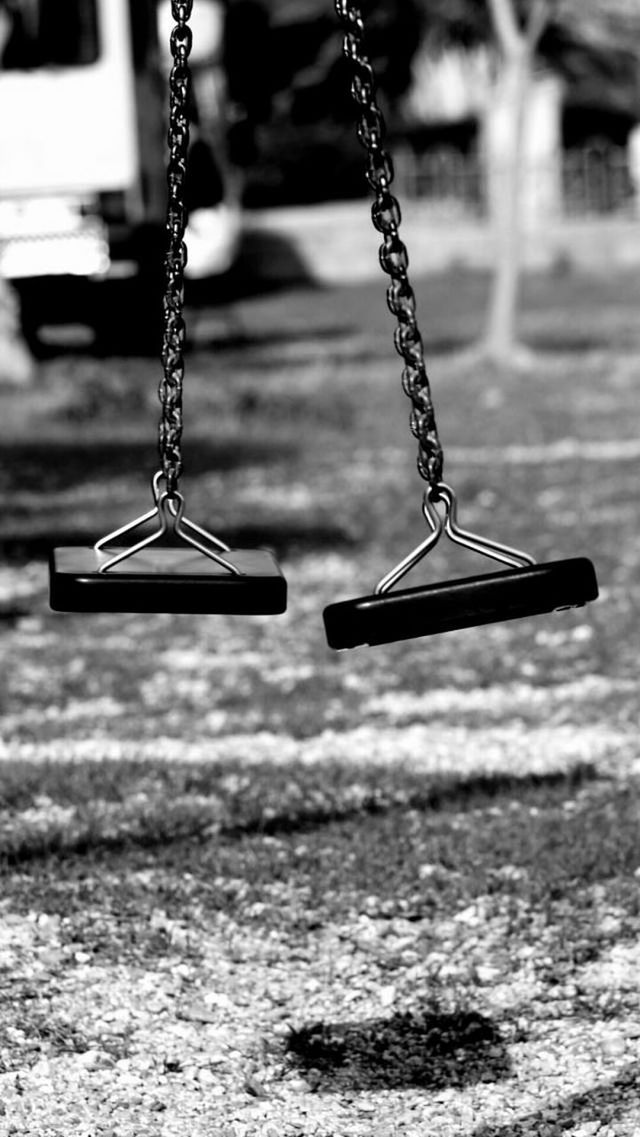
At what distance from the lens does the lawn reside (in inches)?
156

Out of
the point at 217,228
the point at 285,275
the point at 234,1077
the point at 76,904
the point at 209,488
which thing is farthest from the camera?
the point at 285,275

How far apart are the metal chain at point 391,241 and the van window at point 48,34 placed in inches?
594

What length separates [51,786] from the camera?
5879 millimetres

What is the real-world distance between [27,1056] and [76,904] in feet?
2.75

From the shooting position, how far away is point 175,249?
12.3 feet

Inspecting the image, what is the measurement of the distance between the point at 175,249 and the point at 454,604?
0.84m

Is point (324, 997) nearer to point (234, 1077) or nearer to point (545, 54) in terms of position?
point (234, 1077)

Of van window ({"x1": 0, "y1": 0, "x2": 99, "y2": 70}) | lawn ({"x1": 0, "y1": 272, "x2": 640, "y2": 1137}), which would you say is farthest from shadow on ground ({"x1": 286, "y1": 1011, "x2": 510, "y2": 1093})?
van window ({"x1": 0, "y1": 0, "x2": 99, "y2": 70})

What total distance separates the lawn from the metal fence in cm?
2750

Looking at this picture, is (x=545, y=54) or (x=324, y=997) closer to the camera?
(x=324, y=997)

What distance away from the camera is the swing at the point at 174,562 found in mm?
3617

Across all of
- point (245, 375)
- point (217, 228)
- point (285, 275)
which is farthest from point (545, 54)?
point (245, 375)

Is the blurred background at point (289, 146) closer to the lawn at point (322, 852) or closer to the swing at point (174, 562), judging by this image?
the lawn at point (322, 852)

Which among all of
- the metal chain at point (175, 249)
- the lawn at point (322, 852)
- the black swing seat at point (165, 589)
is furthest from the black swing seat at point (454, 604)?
the lawn at point (322, 852)
